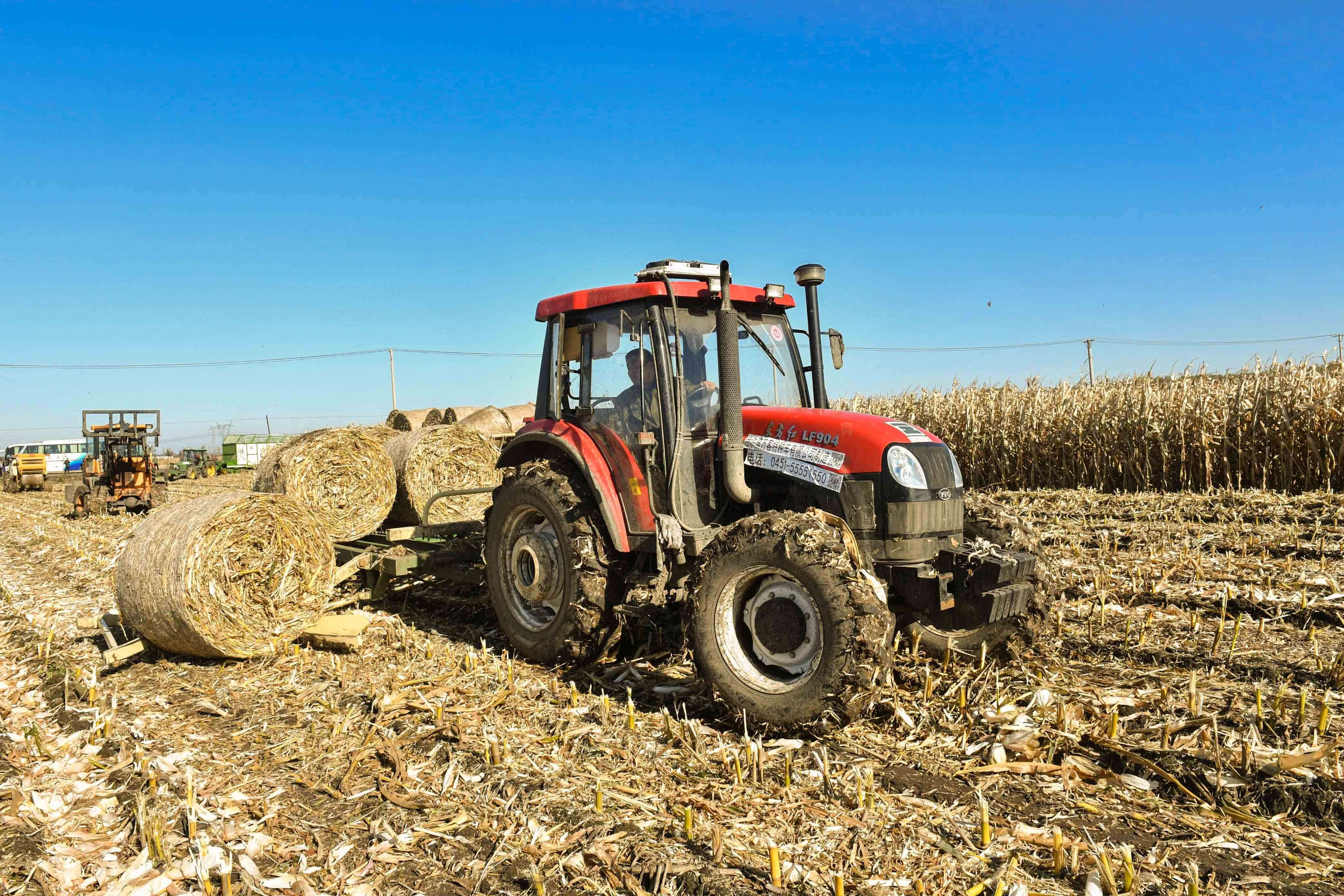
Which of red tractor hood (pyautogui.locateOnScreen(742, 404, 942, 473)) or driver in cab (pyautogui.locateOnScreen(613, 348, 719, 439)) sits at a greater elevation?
driver in cab (pyautogui.locateOnScreen(613, 348, 719, 439))

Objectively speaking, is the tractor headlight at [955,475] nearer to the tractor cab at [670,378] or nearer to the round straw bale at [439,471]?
the tractor cab at [670,378]

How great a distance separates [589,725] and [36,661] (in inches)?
173

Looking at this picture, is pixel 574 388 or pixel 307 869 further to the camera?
pixel 574 388

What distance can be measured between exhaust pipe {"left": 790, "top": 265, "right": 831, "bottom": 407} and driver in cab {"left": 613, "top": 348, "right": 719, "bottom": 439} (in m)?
0.76

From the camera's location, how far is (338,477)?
29.5 ft

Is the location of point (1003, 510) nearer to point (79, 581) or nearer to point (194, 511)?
point (194, 511)

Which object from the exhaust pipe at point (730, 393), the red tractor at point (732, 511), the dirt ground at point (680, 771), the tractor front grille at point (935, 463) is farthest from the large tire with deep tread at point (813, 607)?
the tractor front grille at point (935, 463)

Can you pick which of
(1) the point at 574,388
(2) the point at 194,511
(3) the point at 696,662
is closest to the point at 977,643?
(3) the point at 696,662

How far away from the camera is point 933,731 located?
4.11 meters

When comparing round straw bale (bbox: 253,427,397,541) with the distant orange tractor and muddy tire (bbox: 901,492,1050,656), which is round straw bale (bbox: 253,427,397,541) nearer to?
muddy tire (bbox: 901,492,1050,656)

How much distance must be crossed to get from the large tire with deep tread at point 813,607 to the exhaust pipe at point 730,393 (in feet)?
1.52

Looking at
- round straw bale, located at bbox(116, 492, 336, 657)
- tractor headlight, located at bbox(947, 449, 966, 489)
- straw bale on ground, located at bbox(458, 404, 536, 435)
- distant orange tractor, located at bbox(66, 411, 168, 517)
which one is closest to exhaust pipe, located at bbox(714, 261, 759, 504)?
tractor headlight, located at bbox(947, 449, 966, 489)

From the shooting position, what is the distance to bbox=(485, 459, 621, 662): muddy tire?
5.24 m

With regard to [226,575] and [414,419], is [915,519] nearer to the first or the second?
[226,575]
